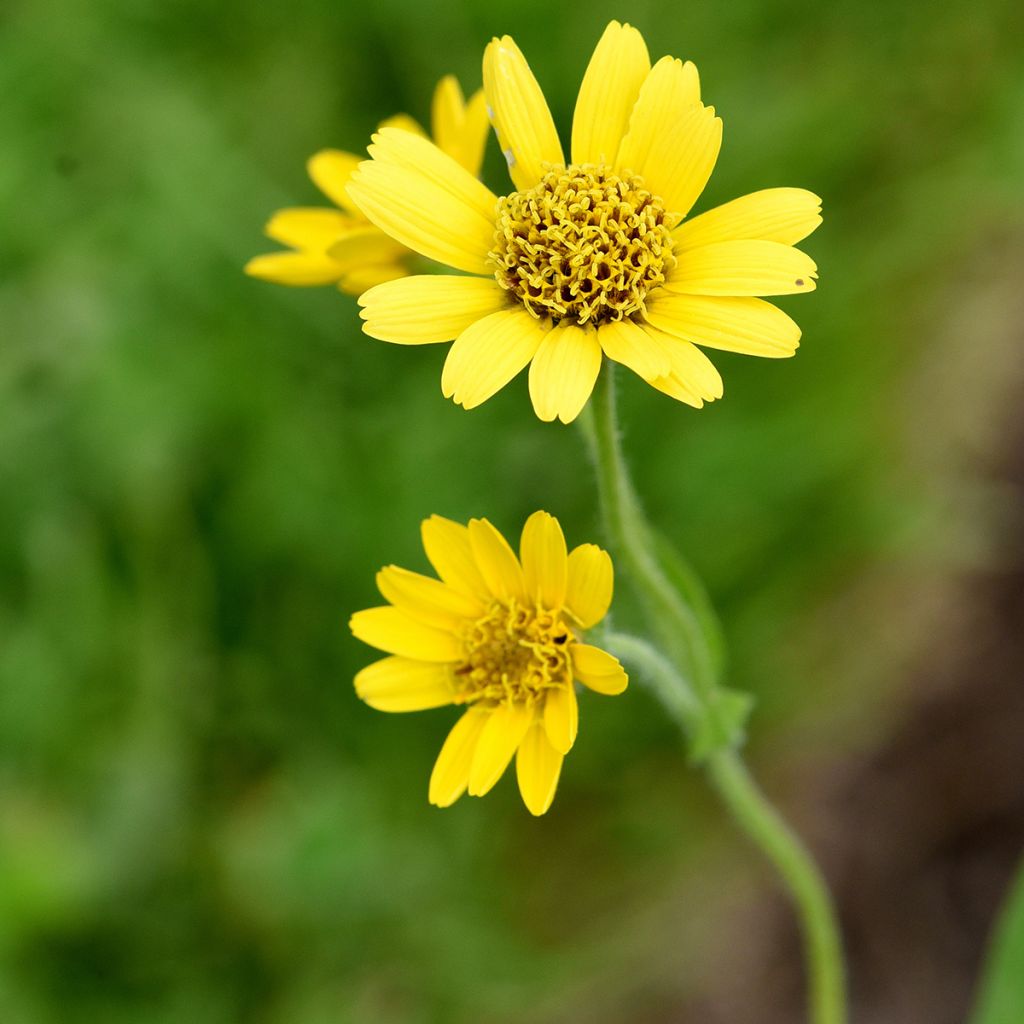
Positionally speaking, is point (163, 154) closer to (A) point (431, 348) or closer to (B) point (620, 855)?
(A) point (431, 348)

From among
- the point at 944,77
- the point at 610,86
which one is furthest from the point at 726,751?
the point at 944,77

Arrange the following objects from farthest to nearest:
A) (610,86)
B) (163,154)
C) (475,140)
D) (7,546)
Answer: (163,154)
(7,546)
(475,140)
(610,86)

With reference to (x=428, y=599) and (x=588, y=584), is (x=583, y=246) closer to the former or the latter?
(x=588, y=584)

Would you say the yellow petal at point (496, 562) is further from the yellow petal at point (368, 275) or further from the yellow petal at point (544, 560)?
the yellow petal at point (368, 275)

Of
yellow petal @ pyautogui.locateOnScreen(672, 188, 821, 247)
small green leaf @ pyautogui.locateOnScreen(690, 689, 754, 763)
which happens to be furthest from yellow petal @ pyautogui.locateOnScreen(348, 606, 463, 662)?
yellow petal @ pyautogui.locateOnScreen(672, 188, 821, 247)

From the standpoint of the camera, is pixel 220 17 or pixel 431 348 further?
pixel 220 17

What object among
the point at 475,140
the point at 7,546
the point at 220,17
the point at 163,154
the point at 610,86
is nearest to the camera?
the point at 610,86
